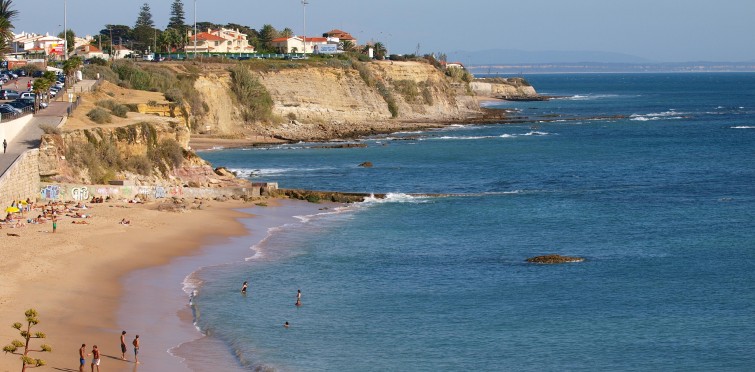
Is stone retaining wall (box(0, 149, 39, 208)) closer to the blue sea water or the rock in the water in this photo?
the blue sea water

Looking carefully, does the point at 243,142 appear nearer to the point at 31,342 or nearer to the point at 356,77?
the point at 356,77

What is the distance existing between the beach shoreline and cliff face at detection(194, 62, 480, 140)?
149 ft

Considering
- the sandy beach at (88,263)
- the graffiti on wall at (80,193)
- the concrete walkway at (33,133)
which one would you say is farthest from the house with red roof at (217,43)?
the sandy beach at (88,263)

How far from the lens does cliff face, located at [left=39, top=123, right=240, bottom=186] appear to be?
49.3m

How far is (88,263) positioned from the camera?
3628cm

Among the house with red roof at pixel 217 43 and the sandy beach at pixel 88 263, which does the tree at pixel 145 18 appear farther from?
the sandy beach at pixel 88 263

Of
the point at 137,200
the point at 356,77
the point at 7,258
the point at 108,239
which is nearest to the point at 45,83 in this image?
the point at 137,200

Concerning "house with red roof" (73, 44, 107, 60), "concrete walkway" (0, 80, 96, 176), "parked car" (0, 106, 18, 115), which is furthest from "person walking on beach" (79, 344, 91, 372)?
"house with red roof" (73, 44, 107, 60)

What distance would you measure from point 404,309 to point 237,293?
5565 mm

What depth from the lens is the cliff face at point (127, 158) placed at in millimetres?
49312

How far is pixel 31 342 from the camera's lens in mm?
26469

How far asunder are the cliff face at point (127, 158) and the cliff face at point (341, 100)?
33814mm

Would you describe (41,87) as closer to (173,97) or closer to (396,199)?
(173,97)

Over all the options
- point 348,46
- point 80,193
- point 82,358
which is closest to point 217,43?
point 348,46
